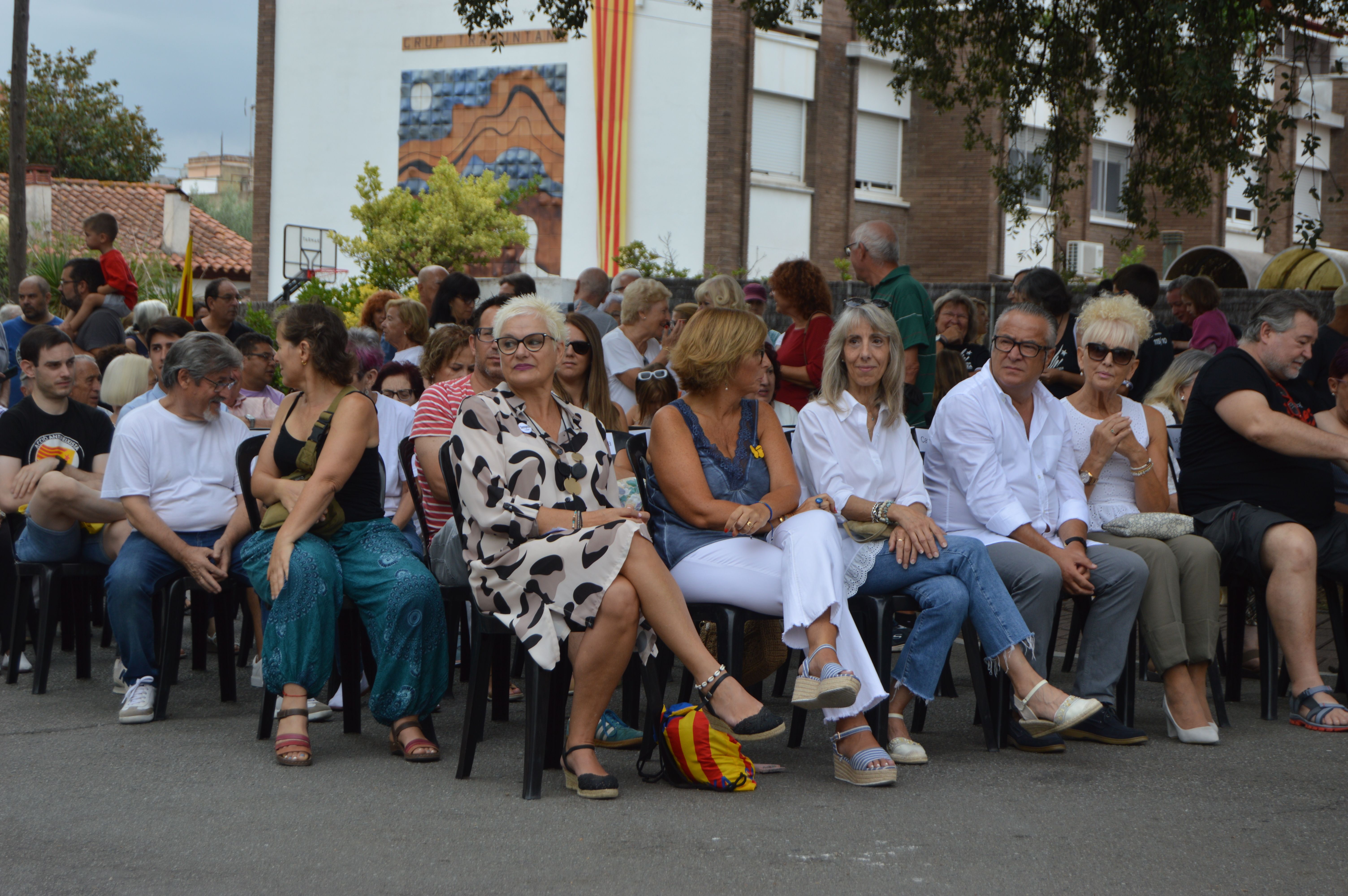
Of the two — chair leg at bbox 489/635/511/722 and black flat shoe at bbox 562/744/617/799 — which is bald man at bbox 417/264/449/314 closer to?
chair leg at bbox 489/635/511/722

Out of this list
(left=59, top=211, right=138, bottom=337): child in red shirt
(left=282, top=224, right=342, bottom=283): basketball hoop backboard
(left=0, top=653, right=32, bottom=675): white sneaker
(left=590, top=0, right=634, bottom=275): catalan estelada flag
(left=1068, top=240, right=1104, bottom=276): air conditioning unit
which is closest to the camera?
(left=0, top=653, right=32, bottom=675): white sneaker

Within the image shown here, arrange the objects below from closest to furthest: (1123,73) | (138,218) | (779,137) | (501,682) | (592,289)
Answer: (501,682) → (1123,73) → (592,289) → (779,137) → (138,218)

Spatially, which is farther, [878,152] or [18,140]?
[878,152]

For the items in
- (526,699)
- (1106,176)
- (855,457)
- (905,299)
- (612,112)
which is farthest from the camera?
(1106,176)

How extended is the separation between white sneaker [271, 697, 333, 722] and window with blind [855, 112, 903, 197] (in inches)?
1056

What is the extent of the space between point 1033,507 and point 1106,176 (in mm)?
30350

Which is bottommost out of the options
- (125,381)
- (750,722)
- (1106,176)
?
(750,722)

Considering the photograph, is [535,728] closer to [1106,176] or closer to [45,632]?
[45,632]

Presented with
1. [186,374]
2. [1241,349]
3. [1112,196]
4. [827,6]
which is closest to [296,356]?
[186,374]

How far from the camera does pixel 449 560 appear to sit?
544 cm

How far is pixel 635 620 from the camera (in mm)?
4754

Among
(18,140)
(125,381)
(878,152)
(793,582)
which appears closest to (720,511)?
(793,582)

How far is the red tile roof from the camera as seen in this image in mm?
37469

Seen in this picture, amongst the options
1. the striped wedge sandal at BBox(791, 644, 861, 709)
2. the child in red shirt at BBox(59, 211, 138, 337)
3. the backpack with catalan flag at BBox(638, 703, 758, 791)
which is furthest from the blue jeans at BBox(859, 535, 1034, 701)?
the child in red shirt at BBox(59, 211, 138, 337)
